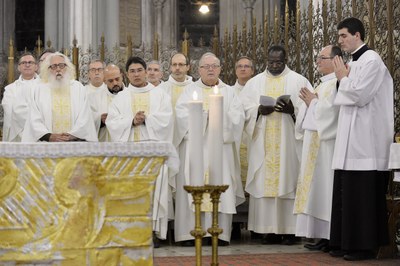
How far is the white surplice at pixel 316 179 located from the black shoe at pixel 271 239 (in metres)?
0.94

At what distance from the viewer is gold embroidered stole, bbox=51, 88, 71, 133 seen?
840 centimetres

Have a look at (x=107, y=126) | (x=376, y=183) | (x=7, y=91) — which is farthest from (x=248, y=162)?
(x=7, y=91)

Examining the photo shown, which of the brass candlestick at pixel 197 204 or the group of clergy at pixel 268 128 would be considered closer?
the brass candlestick at pixel 197 204

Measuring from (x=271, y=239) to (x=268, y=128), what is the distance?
1.25 metres

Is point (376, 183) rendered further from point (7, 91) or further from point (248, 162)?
point (7, 91)

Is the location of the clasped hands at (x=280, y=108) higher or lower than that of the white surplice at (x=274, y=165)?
higher

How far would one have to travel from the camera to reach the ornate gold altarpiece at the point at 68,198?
424 centimetres

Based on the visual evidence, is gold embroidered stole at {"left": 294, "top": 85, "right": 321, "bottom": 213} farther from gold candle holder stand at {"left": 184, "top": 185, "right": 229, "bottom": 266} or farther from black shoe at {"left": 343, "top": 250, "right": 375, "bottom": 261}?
gold candle holder stand at {"left": 184, "top": 185, "right": 229, "bottom": 266}

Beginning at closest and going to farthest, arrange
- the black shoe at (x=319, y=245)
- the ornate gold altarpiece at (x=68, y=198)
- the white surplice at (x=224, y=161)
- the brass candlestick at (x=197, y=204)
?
the brass candlestick at (x=197, y=204)
the ornate gold altarpiece at (x=68, y=198)
the black shoe at (x=319, y=245)
the white surplice at (x=224, y=161)

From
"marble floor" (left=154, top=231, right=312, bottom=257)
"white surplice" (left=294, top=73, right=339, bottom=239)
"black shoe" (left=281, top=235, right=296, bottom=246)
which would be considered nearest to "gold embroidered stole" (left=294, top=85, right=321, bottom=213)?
"white surplice" (left=294, top=73, right=339, bottom=239)

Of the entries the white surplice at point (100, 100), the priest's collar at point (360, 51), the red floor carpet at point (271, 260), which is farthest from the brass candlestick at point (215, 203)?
the white surplice at point (100, 100)

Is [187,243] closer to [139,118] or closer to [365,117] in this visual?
[139,118]

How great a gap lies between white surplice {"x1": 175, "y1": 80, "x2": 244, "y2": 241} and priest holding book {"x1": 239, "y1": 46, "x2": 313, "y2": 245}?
0.22 metres

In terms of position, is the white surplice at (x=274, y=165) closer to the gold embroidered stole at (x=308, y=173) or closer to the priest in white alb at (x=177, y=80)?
the gold embroidered stole at (x=308, y=173)
